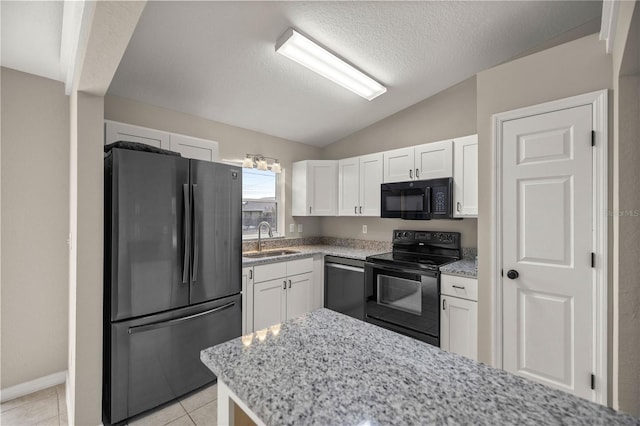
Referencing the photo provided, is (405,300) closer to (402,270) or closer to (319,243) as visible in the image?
(402,270)

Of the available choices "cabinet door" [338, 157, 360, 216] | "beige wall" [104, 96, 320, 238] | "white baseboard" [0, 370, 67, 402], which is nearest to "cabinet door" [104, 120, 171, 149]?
"beige wall" [104, 96, 320, 238]

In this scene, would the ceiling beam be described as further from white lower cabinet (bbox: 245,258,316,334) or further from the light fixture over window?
white lower cabinet (bbox: 245,258,316,334)

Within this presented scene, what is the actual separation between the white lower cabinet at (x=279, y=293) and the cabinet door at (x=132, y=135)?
142 centimetres

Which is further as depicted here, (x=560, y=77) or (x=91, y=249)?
(x=560, y=77)

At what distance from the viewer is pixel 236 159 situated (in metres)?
3.36

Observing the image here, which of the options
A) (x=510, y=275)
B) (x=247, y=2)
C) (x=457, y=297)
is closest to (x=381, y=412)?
(x=510, y=275)

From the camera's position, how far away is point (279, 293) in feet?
9.68

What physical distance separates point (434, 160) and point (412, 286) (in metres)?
1.28

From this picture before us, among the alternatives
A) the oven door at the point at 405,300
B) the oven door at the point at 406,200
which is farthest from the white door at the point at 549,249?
the oven door at the point at 406,200

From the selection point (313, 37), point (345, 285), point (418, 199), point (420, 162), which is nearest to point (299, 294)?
point (345, 285)

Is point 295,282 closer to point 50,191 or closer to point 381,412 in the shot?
point 50,191

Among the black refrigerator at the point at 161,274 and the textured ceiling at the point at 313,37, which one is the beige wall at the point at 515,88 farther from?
the black refrigerator at the point at 161,274

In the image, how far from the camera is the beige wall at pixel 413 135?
2967mm

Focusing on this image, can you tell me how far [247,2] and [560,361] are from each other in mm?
3044
